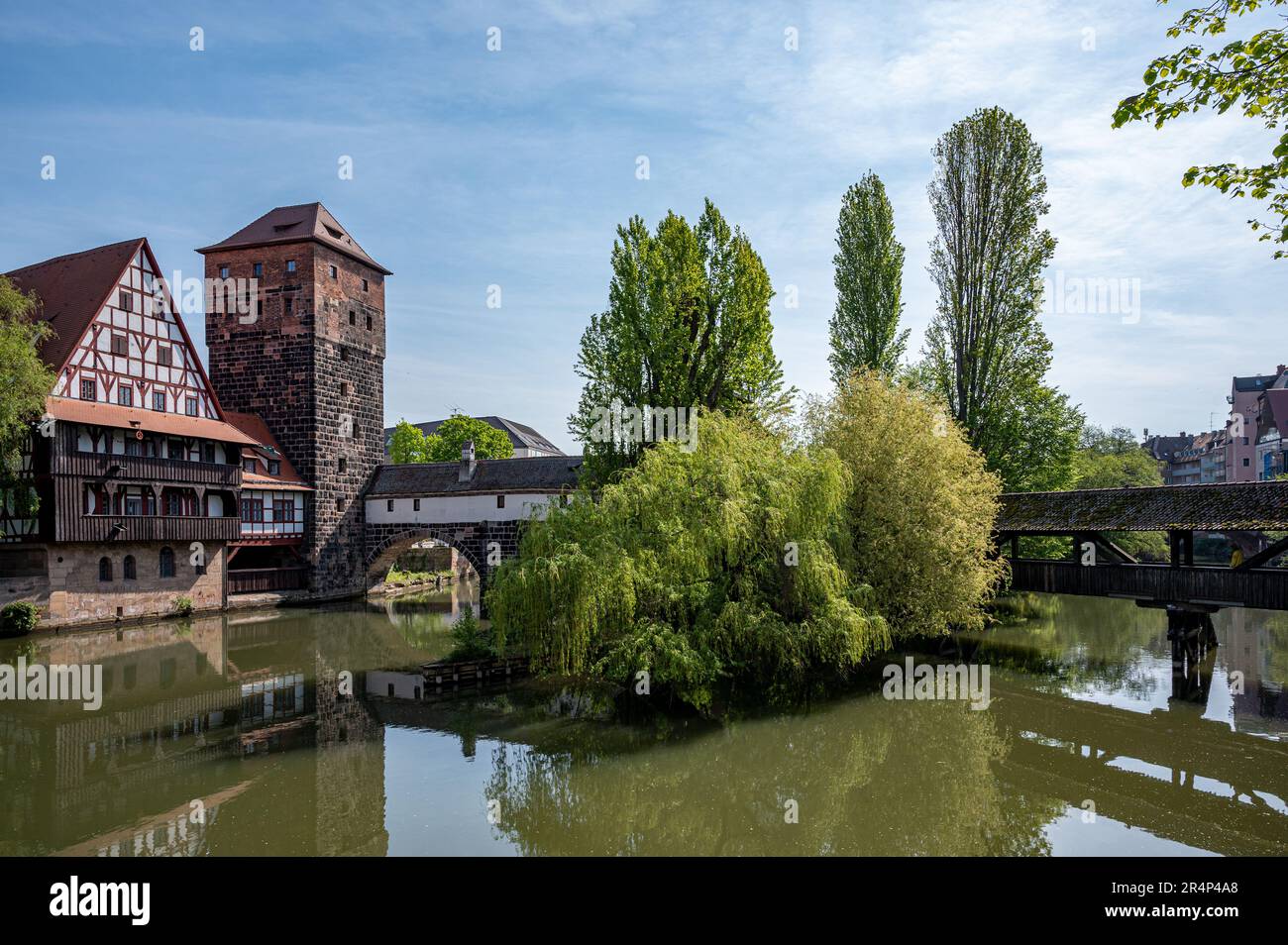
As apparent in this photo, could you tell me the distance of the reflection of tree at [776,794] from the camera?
9.70 metres

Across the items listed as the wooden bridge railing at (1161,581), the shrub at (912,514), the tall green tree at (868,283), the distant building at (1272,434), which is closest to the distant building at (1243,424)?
the distant building at (1272,434)

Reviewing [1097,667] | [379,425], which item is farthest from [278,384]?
[1097,667]

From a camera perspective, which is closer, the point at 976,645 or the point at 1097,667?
the point at 1097,667

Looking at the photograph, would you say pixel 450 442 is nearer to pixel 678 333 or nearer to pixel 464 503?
pixel 464 503

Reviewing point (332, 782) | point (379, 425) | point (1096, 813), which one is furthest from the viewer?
point (379, 425)

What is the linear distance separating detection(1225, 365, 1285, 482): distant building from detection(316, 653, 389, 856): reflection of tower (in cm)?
6339

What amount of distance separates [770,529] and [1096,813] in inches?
295

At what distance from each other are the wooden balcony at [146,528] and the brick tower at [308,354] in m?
4.08

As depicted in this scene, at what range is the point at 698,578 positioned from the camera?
52.7 ft

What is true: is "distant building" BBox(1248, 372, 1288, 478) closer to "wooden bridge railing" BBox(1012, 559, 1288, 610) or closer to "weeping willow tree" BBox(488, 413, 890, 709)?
"wooden bridge railing" BBox(1012, 559, 1288, 610)

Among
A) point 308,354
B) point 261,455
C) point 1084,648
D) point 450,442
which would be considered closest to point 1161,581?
point 1084,648

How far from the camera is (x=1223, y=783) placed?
11875 mm
